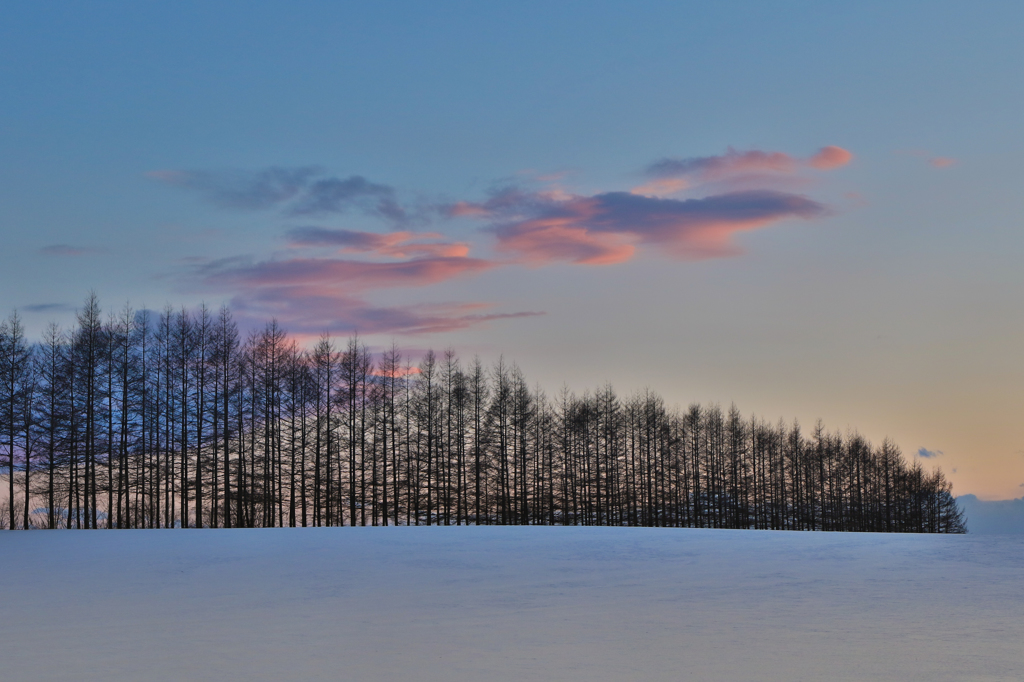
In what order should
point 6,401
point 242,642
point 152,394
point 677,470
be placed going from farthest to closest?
1. point 677,470
2. point 152,394
3. point 6,401
4. point 242,642

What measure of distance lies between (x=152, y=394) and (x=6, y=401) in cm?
837

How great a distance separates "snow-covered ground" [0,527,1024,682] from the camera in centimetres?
954

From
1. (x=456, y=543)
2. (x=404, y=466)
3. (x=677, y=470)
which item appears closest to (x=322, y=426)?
(x=404, y=466)

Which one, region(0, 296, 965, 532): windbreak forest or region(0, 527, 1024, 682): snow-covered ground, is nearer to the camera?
region(0, 527, 1024, 682): snow-covered ground

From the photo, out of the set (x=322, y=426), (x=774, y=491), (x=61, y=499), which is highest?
(x=322, y=426)

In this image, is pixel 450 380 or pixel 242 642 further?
pixel 450 380

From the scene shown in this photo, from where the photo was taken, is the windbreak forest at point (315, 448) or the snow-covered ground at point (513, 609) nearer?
the snow-covered ground at point (513, 609)

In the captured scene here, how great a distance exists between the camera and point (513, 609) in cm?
1442

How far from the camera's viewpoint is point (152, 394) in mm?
50344

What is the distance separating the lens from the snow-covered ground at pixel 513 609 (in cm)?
954

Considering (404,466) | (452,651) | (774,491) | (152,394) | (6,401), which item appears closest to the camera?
(452,651)

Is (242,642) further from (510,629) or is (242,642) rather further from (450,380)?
(450,380)

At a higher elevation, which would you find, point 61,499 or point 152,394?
point 152,394

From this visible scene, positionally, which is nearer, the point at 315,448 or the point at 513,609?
the point at 513,609
